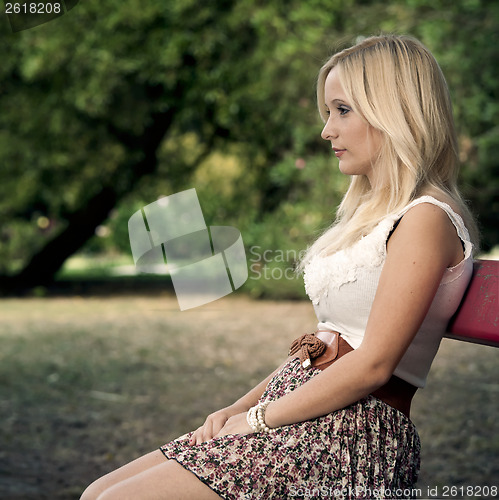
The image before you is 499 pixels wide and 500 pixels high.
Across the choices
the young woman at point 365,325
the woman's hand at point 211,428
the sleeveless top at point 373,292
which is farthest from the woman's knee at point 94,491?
the sleeveless top at point 373,292

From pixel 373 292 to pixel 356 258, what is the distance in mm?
91

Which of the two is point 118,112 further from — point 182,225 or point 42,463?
point 42,463

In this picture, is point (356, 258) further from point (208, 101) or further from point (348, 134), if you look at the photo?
point (208, 101)

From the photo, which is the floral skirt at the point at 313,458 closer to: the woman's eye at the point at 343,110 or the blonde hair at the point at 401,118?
the blonde hair at the point at 401,118

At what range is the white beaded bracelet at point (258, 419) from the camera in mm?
1769

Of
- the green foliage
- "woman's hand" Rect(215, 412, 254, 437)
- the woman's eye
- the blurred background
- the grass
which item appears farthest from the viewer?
the green foliage

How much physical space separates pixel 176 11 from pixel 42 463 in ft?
29.8

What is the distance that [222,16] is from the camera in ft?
40.7

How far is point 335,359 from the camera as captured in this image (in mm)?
1855

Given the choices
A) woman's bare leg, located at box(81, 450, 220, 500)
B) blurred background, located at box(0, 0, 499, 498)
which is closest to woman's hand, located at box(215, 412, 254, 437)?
woman's bare leg, located at box(81, 450, 220, 500)

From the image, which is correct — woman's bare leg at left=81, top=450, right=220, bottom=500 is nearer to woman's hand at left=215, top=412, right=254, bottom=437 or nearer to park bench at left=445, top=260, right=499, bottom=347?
woman's hand at left=215, top=412, right=254, bottom=437

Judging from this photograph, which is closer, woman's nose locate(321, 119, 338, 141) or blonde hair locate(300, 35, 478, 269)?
blonde hair locate(300, 35, 478, 269)

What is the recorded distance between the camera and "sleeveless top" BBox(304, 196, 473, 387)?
70.5 inches

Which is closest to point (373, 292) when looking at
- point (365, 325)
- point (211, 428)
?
point (365, 325)
